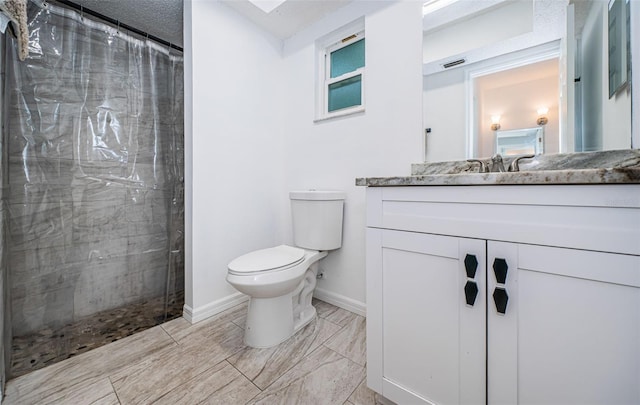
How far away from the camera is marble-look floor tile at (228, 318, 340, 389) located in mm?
1146

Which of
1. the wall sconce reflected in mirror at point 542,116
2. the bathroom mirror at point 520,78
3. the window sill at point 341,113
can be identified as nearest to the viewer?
the bathroom mirror at point 520,78

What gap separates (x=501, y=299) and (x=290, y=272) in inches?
36.8

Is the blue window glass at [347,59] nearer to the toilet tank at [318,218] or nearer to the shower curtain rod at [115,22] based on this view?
the toilet tank at [318,218]

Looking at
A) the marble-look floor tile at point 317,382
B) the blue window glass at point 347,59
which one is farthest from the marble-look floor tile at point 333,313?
the blue window glass at point 347,59

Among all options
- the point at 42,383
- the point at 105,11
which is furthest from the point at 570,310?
the point at 105,11

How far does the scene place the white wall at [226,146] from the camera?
159cm

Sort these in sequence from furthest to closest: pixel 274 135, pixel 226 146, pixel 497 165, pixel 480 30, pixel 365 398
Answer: pixel 274 135, pixel 226 146, pixel 480 30, pixel 497 165, pixel 365 398

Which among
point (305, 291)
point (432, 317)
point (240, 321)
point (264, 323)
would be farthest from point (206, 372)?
point (432, 317)

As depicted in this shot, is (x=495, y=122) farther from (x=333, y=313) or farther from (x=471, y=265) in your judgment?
(x=333, y=313)

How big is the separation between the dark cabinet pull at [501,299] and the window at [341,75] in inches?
52.5

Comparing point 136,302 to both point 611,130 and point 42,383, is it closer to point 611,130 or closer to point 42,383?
point 42,383

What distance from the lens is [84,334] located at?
4.66 ft

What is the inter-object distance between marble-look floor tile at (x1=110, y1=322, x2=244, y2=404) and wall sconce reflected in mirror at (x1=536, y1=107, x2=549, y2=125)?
1.82 m

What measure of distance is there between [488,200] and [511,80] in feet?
2.73
